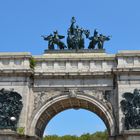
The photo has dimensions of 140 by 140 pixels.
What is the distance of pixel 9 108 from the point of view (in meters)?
24.4

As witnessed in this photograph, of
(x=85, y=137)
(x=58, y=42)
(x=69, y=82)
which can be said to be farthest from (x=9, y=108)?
(x=85, y=137)

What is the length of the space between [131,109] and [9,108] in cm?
846

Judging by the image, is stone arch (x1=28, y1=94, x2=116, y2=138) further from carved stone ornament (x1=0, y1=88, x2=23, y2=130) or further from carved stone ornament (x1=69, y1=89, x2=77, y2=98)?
carved stone ornament (x1=0, y1=88, x2=23, y2=130)

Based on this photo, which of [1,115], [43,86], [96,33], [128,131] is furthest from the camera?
[96,33]

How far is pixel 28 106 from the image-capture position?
2523cm

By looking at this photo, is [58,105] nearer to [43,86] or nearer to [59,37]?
[43,86]

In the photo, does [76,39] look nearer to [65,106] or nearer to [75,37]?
[75,37]

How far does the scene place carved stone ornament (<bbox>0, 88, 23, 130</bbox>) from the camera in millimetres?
23938

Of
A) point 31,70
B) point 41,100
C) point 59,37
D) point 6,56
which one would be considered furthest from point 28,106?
point 59,37

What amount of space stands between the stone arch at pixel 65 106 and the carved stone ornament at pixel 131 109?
1396 millimetres

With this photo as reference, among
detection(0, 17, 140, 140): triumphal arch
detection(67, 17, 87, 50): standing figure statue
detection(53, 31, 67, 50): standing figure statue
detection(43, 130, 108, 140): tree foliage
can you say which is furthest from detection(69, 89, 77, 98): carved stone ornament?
detection(43, 130, 108, 140): tree foliage

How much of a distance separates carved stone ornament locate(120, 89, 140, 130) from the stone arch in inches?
55.0

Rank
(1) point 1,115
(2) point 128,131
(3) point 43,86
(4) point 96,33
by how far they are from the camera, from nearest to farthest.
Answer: (2) point 128,131, (1) point 1,115, (3) point 43,86, (4) point 96,33

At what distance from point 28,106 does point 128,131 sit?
745cm
